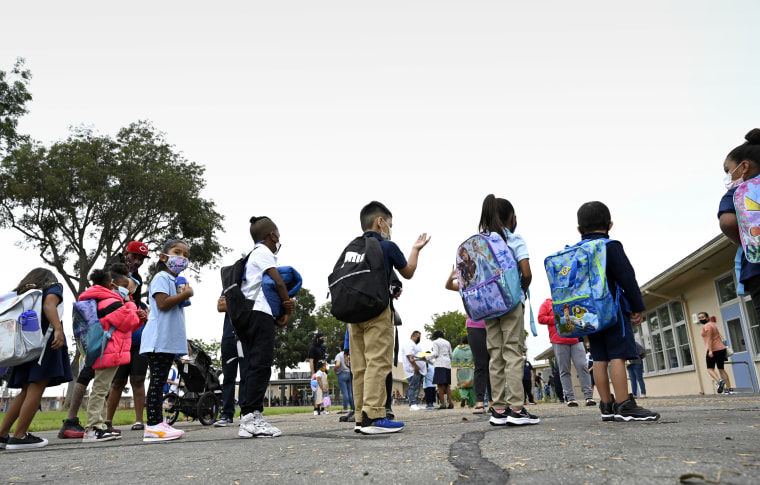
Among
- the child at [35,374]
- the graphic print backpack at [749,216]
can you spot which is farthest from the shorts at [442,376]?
the graphic print backpack at [749,216]

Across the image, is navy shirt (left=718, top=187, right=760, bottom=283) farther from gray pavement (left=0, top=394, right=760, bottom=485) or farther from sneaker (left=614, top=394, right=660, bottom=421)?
sneaker (left=614, top=394, right=660, bottom=421)

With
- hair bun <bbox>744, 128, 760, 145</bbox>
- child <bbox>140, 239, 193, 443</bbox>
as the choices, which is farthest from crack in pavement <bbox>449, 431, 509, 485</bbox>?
child <bbox>140, 239, 193, 443</bbox>

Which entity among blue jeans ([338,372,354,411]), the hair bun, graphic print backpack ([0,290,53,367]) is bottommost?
blue jeans ([338,372,354,411])

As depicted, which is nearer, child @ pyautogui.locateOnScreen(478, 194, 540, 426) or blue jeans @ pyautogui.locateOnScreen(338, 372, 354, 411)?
child @ pyautogui.locateOnScreen(478, 194, 540, 426)

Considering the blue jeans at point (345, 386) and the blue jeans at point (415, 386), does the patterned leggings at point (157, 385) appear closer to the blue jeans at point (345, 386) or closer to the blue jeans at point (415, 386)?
the blue jeans at point (345, 386)

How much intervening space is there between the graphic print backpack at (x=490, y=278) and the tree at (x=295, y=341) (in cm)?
5301

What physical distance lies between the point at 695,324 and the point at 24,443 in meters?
16.7

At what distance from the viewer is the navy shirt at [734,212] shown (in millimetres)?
3418

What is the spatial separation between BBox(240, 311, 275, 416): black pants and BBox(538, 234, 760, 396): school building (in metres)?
10.4

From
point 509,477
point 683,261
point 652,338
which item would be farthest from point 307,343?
point 509,477

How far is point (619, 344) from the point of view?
13.8ft

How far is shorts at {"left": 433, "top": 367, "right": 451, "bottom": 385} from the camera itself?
12797 mm

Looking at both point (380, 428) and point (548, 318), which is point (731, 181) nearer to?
point (380, 428)

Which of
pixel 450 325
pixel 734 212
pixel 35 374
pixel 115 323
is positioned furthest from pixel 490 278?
pixel 450 325
